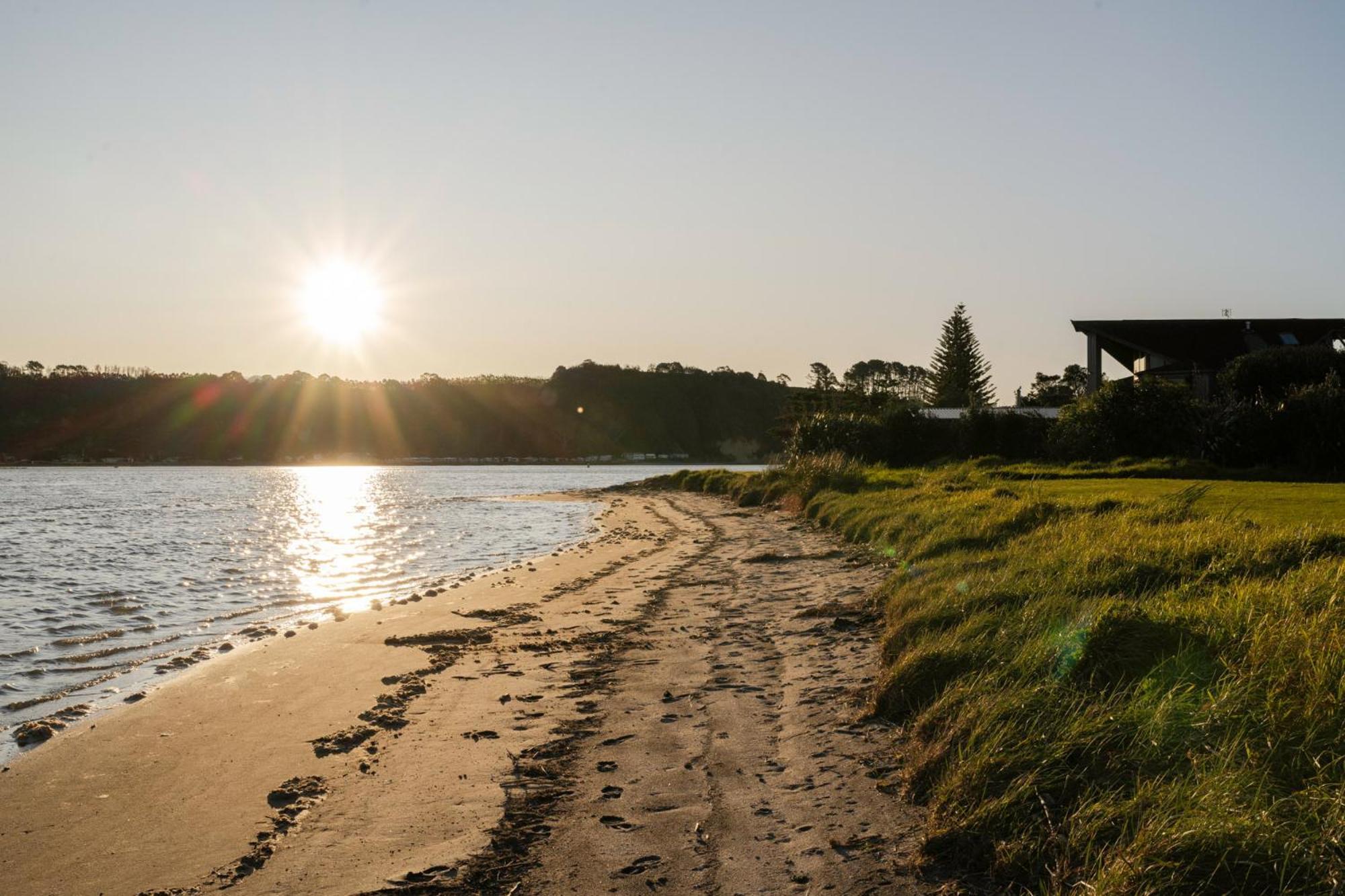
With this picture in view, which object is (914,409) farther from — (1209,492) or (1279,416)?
(1209,492)

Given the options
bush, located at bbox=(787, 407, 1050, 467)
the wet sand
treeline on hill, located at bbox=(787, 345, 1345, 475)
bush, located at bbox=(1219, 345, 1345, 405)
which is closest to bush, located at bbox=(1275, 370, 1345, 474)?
treeline on hill, located at bbox=(787, 345, 1345, 475)

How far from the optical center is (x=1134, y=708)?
4.54 meters

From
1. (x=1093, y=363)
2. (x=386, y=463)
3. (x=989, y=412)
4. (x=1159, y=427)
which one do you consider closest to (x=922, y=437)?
(x=989, y=412)

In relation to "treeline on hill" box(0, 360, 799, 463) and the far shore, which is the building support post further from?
"treeline on hill" box(0, 360, 799, 463)

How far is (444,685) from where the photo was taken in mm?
7867

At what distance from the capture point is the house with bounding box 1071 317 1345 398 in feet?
142

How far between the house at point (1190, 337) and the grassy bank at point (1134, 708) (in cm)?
3828

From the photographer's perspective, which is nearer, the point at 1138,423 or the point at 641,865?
the point at 641,865

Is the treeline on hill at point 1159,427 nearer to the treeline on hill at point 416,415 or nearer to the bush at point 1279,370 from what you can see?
the bush at point 1279,370

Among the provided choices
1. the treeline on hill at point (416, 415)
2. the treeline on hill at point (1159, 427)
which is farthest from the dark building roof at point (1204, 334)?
the treeline on hill at point (416, 415)

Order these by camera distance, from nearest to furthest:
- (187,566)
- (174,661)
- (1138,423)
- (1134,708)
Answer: (1134,708), (174,661), (187,566), (1138,423)

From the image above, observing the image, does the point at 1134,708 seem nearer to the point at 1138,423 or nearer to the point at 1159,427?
the point at 1159,427

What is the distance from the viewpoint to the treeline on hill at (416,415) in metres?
149

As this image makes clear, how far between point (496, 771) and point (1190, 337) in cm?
4780
